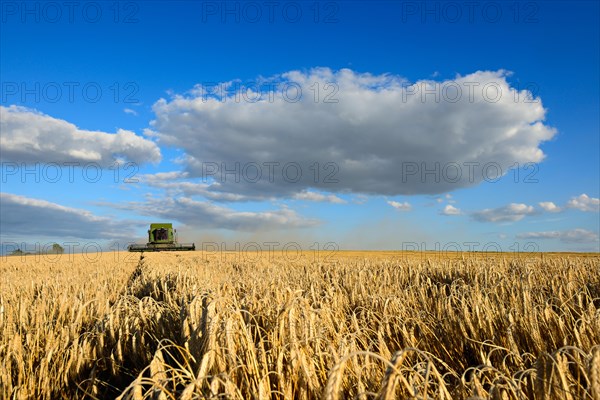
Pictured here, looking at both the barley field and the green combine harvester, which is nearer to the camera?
the barley field

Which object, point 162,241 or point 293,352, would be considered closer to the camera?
point 293,352

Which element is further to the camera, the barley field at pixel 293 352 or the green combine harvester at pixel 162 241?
the green combine harvester at pixel 162 241

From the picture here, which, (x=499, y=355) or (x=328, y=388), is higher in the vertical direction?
(x=328, y=388)

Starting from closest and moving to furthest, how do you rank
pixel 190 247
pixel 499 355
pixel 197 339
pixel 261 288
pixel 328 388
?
pixel 328 388, pixel 197 339, pixel 499 355, pixel 261 288, pixel 190 247

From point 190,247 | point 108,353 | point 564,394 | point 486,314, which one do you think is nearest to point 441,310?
point 486,314

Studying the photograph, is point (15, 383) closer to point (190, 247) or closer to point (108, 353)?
point (108, 353)

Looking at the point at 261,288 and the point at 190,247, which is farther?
the point at 190,247

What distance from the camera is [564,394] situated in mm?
1882

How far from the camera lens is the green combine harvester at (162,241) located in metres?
37.8

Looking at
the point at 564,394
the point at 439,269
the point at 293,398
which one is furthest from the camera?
the point at 439,269

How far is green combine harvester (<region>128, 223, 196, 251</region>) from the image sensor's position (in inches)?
1489

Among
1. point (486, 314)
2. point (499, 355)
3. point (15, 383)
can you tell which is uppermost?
point (486, 314)

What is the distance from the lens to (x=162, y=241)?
3875cm

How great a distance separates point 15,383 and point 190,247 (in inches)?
1379
